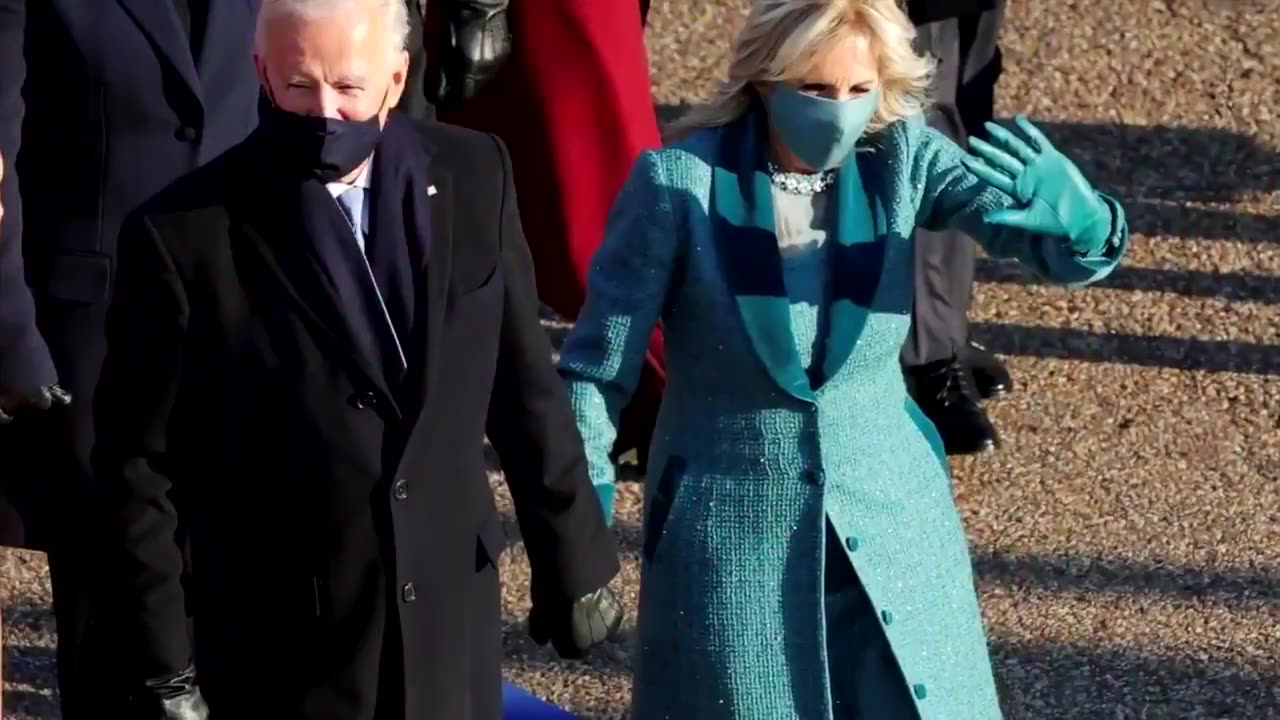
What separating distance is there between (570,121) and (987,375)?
140 cm

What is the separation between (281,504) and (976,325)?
3.74m

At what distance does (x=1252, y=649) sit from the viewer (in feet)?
15.3

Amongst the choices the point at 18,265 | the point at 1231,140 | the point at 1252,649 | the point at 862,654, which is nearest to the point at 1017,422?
the point at 1252,649

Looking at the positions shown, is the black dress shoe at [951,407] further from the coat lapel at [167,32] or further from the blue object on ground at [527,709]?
the coat lapel at [167,32]

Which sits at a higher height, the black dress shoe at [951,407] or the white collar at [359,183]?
the white collar at [359,183]

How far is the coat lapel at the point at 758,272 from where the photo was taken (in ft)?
10.2

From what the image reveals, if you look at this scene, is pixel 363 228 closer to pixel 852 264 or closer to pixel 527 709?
pixel 852 264

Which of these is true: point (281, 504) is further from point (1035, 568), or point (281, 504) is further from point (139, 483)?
point (1035, 568)

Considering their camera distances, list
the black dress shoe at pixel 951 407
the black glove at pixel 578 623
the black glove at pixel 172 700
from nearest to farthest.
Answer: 1. the black glove at pixel 172 700
2. the black glove at pixel 578 623
3. the black dress shoe at pixel 951 407

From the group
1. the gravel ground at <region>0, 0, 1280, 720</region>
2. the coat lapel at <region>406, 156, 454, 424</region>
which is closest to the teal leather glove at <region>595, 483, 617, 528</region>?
the coat lapel at <region>406, 156, 454, 424</region>

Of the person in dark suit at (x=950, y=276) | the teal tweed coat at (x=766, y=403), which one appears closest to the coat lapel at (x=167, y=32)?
the teal tweed coat at (x=766, y=403)

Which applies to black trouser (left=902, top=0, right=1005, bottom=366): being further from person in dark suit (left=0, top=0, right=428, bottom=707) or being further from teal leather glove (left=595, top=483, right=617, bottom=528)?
teal leather glove (left=595, top=483, right=617, bottom=528)

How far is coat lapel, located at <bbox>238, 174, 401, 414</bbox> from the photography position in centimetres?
268

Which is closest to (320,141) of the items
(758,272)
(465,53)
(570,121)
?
(758,272)
